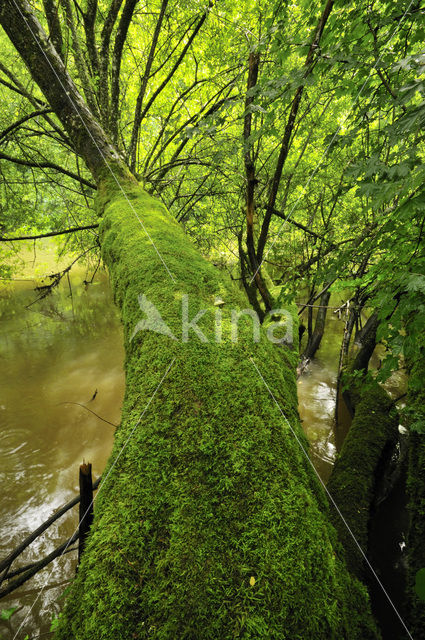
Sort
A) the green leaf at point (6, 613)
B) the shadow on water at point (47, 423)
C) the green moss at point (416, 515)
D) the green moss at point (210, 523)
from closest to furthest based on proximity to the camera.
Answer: the green moss at point (210, 523), the green moss at point (416, 515), the green leaf at point (6, 613), the shadow on water at point (47, 423)

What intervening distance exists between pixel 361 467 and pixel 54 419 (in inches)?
269

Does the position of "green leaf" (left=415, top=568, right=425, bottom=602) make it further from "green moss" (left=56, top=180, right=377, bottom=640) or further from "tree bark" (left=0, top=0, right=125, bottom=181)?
"tree bark" (left=0, top=0, right=125, bottom=181)

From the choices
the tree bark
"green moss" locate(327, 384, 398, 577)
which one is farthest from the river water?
the tree bark

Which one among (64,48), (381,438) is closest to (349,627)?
(381,438)

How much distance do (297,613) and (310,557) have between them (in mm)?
144

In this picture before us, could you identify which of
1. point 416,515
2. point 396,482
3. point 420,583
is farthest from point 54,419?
point 420,583

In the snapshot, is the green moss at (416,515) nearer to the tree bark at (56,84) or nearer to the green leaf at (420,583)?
the green leaf at (420,583)

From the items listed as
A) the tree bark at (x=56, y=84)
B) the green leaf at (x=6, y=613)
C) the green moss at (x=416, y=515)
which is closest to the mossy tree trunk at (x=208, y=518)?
the green moss at (x=416, y=515)

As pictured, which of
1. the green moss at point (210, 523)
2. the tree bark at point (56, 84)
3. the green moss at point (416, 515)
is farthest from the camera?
the tree bark at point (56, 84)

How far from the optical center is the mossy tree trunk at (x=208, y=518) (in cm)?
77

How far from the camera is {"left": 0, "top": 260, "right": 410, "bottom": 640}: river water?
360cm

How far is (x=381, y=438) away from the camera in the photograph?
3.23 meters

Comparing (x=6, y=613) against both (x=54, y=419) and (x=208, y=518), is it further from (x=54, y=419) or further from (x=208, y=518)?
(x=54, y=419)

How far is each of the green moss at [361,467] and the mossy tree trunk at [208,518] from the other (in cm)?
136
